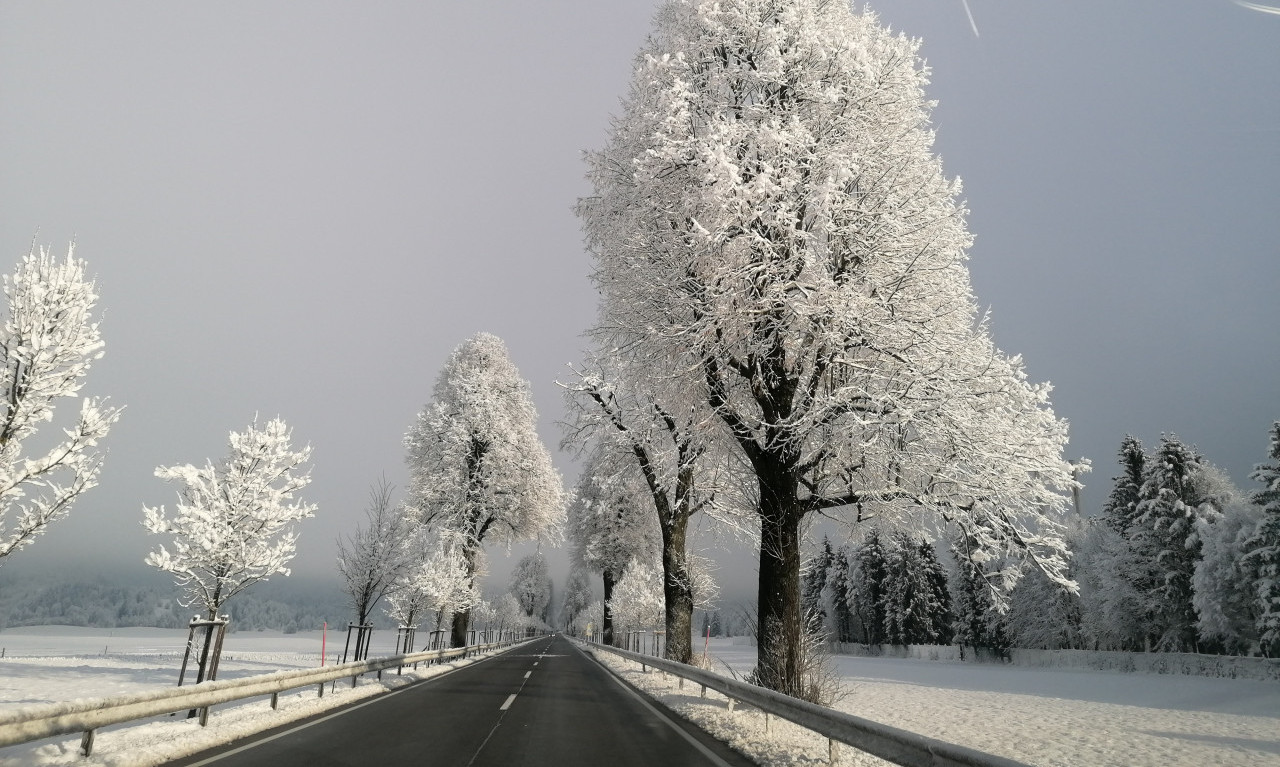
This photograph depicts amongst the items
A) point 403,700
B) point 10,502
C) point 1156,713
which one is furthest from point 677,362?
point 1156,713

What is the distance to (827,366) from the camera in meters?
9.70

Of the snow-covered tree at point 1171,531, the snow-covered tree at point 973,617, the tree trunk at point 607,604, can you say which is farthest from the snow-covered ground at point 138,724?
the snow-covered tree at point 973,617

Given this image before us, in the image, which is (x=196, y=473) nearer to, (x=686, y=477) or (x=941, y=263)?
(x=686, y=477)

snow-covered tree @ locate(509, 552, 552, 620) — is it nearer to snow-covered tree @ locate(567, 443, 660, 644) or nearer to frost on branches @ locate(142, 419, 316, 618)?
snow-covered tree @ locate(567, 443, 660, 644)

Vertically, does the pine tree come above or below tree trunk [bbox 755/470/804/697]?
below

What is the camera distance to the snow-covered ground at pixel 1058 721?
1007 cm

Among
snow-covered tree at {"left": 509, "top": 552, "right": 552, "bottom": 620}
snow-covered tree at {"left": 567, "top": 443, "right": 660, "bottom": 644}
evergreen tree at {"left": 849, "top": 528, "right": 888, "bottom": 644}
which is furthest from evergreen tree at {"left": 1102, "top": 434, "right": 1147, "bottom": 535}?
snow-covered tree at {"left": 509, "top": 552, "right": 552, "bottom": 620}

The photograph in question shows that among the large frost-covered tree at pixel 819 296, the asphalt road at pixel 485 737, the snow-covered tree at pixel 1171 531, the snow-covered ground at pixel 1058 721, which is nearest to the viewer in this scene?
the asphalt road at pixel 485 737

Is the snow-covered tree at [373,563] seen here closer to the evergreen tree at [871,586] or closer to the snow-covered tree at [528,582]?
the evergreen tree at [871,586]

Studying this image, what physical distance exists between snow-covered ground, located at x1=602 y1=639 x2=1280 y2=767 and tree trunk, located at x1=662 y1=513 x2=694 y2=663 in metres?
0.99

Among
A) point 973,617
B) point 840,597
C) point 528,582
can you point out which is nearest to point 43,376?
point 973,617

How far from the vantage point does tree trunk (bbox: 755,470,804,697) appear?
978 cm

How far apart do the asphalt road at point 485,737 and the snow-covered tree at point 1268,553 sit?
3539cm

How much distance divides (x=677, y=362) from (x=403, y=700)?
8.59 m
